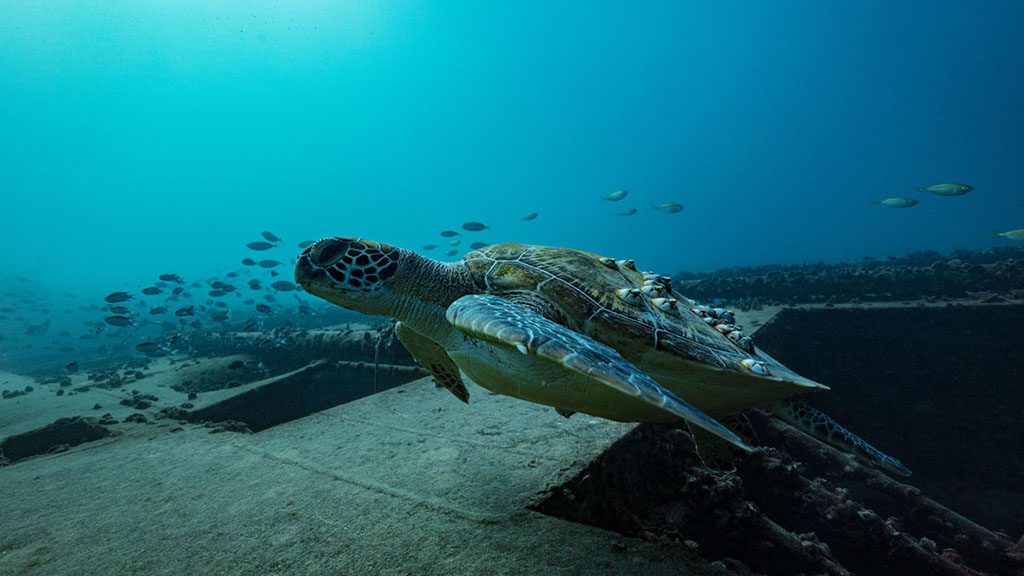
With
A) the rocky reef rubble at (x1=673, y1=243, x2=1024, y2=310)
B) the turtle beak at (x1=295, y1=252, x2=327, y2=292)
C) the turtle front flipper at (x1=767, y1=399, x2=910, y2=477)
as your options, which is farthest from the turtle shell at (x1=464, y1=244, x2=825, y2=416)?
the rocky reef rubble at (x1=673, y1=243, x2=1024, y2=310)

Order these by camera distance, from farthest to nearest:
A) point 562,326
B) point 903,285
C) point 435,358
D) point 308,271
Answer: point 903,285 < point 435,358 < point 308,271 < point 562,326

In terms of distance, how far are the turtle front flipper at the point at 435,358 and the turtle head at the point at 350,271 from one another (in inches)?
22.1

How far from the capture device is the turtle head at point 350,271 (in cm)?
291

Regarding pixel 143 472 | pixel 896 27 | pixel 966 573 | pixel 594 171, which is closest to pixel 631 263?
pixel 966 573

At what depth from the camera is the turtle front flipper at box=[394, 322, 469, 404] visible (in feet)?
11.7

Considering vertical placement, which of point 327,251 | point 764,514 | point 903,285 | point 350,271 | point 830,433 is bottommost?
point 764,514

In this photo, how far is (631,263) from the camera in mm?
3760

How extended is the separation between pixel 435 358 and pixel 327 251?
1327 mm

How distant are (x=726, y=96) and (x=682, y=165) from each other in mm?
27036

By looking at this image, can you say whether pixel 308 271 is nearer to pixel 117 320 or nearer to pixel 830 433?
pixel 830 433

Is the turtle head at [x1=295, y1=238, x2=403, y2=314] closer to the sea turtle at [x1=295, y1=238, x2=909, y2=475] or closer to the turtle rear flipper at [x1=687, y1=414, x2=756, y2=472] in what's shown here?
→ the sea turtle at [x1=295, y1=238, x2=909, y2=475]

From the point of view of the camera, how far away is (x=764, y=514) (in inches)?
121

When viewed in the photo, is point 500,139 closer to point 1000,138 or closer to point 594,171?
point 594,171

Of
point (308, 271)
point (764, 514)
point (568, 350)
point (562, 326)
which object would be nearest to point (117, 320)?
point (308, 271)
